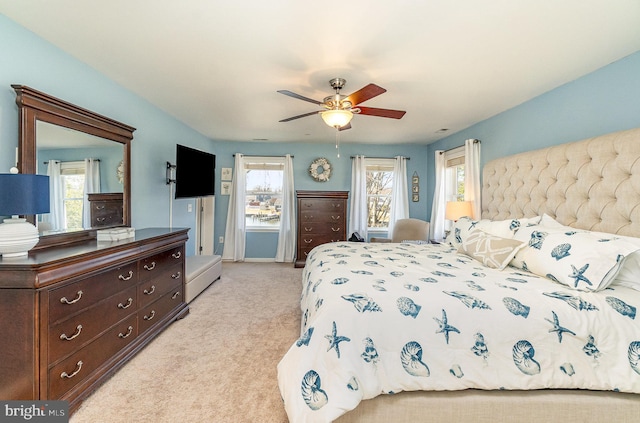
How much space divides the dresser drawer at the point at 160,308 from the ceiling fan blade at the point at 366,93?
2.44m

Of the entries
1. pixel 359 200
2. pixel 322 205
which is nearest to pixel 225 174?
pixel 322 205

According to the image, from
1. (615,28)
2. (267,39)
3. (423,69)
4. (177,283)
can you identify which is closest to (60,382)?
(177,283)

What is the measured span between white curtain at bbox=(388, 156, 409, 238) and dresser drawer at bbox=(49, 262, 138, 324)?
4.31 m

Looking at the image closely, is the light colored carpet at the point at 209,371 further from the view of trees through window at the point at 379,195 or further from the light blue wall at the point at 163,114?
the view of trees through window at the point at 379,195

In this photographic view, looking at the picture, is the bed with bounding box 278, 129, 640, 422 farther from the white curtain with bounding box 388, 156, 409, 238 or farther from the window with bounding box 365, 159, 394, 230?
the window with bounding box 365, 159, 394, 230

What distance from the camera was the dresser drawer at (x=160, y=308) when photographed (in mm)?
2259

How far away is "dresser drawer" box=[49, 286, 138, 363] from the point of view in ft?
4.91

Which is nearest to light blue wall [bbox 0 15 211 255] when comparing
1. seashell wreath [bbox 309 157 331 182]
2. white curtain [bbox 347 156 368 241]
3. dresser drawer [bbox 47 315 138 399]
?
dresser drawer [bbox 47 315 138 399]

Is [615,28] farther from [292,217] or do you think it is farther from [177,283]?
[292,217]

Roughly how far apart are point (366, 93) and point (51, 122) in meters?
2.27

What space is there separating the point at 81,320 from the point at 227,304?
1678 mm

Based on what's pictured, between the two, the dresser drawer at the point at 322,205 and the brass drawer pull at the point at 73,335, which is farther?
the dresser drawer at the point at 322,205

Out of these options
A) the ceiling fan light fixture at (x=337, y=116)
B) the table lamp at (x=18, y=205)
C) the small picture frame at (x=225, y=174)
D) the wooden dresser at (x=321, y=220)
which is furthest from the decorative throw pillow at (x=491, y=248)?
the small picture frame at (x=225, y=174)

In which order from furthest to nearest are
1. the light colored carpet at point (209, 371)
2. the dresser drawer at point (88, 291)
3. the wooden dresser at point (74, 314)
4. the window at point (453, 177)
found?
the window at point (453, 177)
the light colored carpet at point (209, 371)
the dresser drawer at point (88, 291)
the wooden dresser at point (74, 314)
